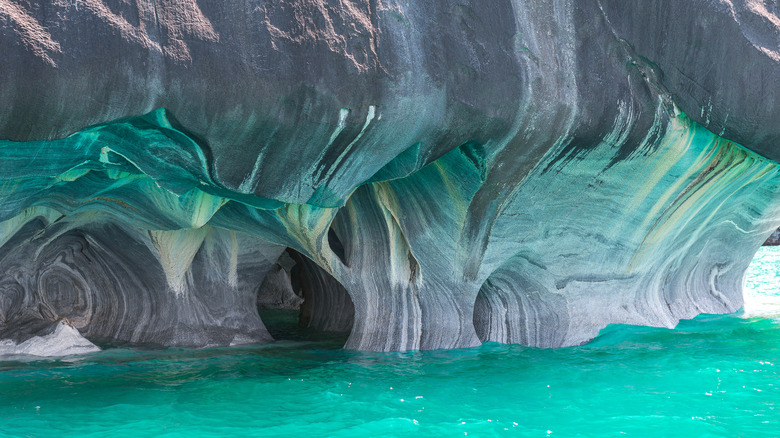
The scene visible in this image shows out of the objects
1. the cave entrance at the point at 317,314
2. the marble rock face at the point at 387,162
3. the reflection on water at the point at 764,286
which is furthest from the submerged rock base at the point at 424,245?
the reflection on water at the point at 764,286

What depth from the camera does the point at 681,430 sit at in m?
4.47

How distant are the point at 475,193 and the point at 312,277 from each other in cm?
400

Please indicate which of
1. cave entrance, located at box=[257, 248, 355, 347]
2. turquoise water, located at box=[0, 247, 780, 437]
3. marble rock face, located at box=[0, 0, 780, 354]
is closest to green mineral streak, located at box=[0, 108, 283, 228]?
marble rock face, located at box=[0, 0, 780, 354]

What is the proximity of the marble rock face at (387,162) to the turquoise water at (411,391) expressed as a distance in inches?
26.7

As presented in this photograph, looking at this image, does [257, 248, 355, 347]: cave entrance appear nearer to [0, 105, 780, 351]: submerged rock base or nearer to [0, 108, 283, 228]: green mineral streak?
[0, 105, 780, 351]: submerged rock base

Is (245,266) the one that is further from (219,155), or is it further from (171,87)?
(171,87)

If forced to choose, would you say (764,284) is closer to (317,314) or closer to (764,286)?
(764,286)

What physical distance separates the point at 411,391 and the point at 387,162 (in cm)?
181

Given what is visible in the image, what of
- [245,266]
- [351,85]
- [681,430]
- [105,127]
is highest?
[351,85]

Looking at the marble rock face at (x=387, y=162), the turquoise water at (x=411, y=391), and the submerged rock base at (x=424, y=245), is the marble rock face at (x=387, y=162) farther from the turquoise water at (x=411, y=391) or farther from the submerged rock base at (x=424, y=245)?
the turquoise water at (x=411, y=391)

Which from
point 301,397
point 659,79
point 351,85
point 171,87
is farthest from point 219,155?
point 659,79

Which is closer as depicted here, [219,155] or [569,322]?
[219,155]

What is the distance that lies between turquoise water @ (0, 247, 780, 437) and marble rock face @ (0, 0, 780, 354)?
68 cm

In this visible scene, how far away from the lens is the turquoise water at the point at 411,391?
453cm
